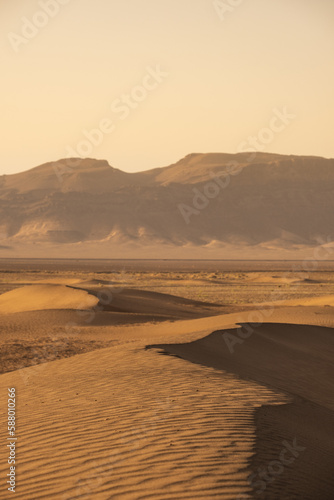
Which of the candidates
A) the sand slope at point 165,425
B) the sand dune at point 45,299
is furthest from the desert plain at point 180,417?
the sand dune at point 45,299

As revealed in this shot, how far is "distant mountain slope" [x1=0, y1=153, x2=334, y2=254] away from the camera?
440 feet

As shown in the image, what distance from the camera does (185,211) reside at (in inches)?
5689

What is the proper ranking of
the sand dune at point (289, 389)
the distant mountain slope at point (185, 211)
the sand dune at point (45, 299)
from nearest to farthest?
the sand dune at point (289, 389) < the sand dune at point (45, 299) < the distant mountain slope at point (185, 211)

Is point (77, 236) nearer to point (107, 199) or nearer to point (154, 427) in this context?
point (107, 199)

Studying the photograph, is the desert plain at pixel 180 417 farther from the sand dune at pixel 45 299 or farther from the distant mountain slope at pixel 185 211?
the distant mountain slope at pixel 185 211

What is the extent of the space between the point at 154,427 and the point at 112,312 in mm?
17210

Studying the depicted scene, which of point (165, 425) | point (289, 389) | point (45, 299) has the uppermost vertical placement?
point (165, 425)

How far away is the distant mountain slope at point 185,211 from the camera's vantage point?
13425 centimetres

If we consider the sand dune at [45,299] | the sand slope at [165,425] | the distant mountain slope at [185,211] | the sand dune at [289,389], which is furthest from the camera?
the distant mountain slope at [185,211]

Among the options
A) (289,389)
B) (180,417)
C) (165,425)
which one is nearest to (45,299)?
(289,389)

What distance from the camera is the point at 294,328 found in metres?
17.2

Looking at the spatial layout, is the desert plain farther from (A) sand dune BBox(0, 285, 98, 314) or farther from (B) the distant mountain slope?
(B) the distant mountain slope

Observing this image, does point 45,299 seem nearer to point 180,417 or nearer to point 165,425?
point 180,417

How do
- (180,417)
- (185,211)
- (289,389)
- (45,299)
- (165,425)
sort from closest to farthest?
(165,425), (180,417), (289,389), (45,299), (185,211)
